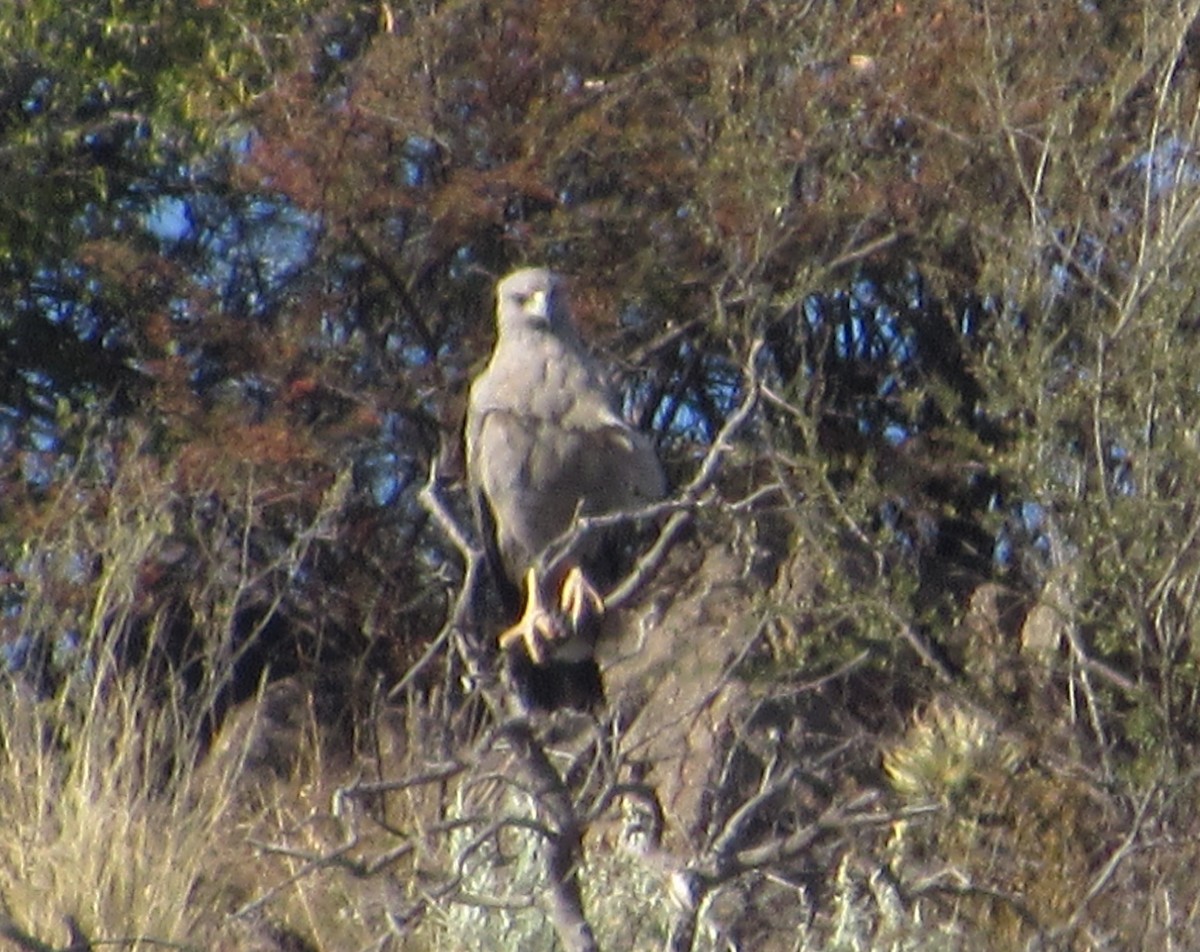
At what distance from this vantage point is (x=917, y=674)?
7.06 m

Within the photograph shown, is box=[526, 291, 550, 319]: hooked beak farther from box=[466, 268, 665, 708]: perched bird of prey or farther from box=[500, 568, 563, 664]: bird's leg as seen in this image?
box=[500, 568, 563, 664]: bird's leg

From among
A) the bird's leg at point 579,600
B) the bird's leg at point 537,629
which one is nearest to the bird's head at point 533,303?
the bird's leg at point 579,600

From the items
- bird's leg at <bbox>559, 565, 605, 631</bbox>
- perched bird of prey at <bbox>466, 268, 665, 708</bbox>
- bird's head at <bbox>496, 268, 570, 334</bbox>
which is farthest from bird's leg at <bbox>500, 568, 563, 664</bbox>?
bird's head at <bbox>496, 268, 570, 334</bbox>

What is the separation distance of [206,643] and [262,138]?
184 cm

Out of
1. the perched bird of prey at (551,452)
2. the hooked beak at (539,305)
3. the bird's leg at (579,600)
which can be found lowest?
the bird's leg at (579,600)

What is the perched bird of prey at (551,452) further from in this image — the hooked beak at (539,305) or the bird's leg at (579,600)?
the bird's leg at (579,600)

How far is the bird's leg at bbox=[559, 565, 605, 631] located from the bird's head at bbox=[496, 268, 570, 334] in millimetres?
840

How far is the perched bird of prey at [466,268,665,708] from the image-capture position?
23.9 ft

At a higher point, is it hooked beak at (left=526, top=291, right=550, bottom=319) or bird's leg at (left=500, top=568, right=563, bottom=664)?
hooked beak at (left=526, top=291, right=550, bottom=319)

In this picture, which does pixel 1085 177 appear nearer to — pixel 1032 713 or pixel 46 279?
pixel 1032 713

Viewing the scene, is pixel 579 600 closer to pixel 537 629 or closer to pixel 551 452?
pixel 537 629

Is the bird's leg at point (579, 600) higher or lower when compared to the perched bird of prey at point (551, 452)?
lower

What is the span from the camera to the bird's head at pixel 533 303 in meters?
7.46

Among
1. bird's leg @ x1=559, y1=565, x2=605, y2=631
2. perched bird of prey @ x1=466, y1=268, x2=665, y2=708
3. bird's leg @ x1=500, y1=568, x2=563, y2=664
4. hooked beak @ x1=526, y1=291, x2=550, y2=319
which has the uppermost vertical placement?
hooked beak @ x1=526, y1=291, x2=550, y2=319
